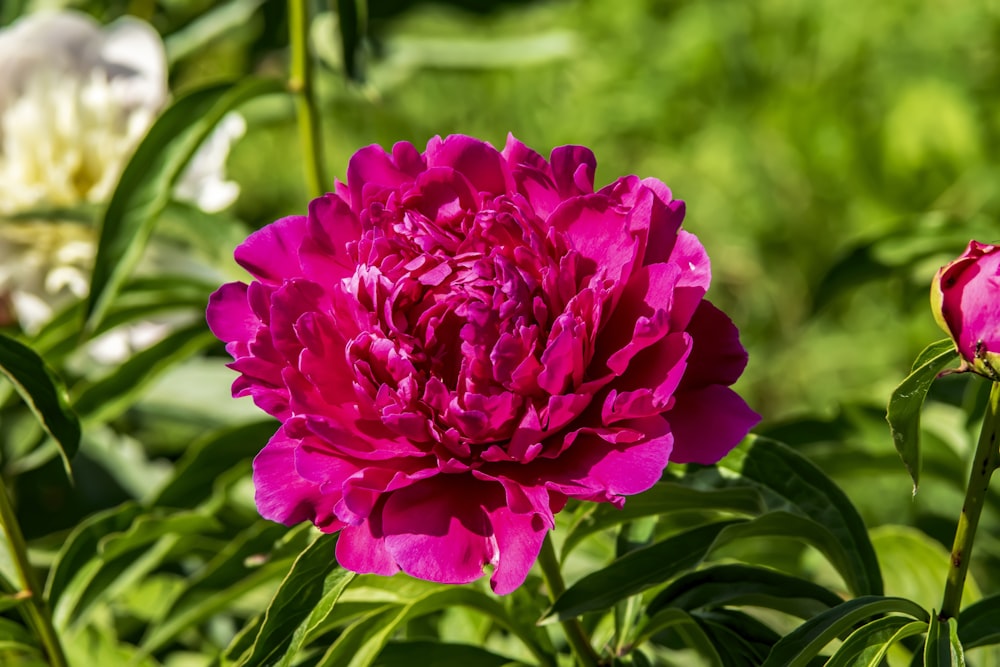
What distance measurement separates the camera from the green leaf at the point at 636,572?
604 millimetres

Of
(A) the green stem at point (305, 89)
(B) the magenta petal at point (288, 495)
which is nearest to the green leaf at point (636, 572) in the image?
(B) the magenta petal at point (288, 495)

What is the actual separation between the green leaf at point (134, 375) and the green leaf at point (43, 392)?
30 centimetres

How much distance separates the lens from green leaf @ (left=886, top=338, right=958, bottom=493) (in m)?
0.54

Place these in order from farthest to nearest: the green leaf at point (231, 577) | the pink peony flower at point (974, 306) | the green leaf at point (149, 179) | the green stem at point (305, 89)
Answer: the green stem at point (305, 89), the green leaf at point (149, 179), the green leaf at point (231, 577), the pink peony flower at point (974, 306)

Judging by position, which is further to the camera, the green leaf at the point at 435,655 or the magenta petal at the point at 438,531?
the green leaf at the point at 435,655

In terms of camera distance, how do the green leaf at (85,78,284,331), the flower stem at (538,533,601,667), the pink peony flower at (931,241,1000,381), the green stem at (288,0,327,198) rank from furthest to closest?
the green stem at (288,0,327,198)
the green leaf at (85,78,284,331)
the flower stem at (538,533,601,667)
the pink peony flower at (931,241,1000,381)

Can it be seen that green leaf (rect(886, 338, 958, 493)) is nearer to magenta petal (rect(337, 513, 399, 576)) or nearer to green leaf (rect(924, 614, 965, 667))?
green leaf (rect(924, 614, 965, 667))

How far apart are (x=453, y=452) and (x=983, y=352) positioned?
0.77ft

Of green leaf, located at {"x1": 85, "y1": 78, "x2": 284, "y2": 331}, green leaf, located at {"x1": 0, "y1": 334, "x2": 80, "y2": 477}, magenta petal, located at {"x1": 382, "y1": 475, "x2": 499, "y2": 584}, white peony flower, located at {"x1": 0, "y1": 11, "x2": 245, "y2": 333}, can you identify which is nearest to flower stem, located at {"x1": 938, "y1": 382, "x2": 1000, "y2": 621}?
magenta petal, located at {"x1": 382, "y1": 475, "x2": 499, "y2": 584}

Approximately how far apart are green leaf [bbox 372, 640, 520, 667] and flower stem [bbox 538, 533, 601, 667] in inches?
2.4

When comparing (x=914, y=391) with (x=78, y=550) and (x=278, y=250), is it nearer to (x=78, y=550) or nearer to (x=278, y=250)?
(x=278, y=250)

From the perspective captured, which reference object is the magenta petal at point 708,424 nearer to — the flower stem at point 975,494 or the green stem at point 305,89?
the flower stem at point 975,494

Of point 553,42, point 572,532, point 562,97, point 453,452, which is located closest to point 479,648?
point 572,532

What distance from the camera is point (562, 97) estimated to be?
7.83 feet
